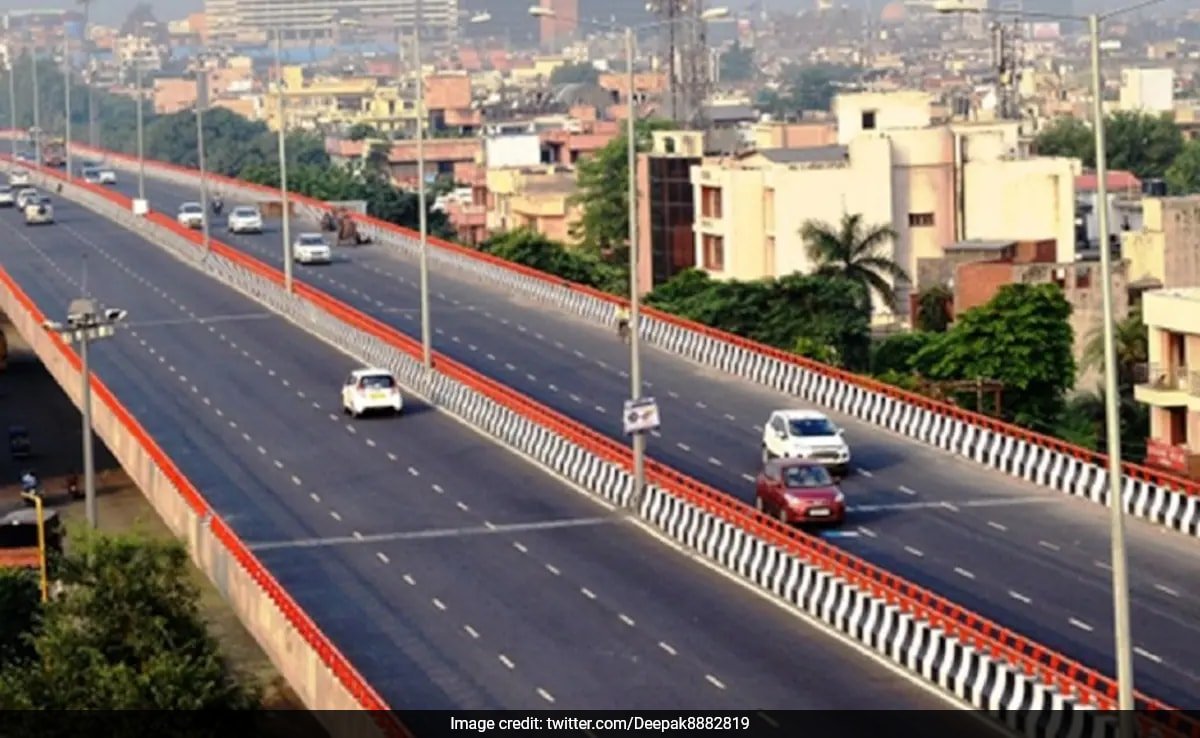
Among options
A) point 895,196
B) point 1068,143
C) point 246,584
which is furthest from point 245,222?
point 246,584

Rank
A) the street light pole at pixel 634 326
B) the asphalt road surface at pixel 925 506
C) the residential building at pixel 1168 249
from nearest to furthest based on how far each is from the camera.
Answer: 1. the asphalt road surface at pixel 925 506
2. the street light pole at pixel 634 326
3. the residential building at pixel 1168 249

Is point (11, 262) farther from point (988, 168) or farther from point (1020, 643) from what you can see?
point (1020, 643)

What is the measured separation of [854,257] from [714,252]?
17.1 m

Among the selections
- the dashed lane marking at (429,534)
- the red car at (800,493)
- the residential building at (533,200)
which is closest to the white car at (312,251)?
the residential building at (533,200)

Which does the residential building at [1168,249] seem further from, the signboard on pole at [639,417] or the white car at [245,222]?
the white car at [245,222]

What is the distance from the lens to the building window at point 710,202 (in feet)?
381

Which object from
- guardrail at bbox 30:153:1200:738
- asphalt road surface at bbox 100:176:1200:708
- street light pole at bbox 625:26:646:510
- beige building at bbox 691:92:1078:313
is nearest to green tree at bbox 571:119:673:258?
beige building at bbox 691:92:1078:313

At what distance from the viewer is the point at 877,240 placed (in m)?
101

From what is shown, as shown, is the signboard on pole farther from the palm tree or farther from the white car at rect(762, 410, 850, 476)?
the palm tree

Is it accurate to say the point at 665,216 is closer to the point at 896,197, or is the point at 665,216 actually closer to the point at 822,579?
the point at 896,197

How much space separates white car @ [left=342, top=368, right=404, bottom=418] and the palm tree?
30.4m

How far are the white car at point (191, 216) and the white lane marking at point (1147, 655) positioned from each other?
84663 millimetres

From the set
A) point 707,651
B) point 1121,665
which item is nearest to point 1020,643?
point 707,651

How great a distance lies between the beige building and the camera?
113m
